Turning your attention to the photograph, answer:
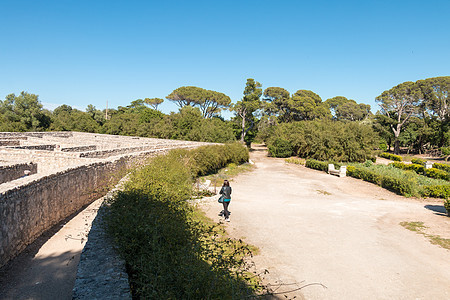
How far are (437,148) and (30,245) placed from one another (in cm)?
5345

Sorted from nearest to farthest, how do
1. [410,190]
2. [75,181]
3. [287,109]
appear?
[75,181] < [410,190] < [287,109]

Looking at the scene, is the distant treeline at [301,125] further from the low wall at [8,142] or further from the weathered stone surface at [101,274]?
the weathered stone surface at [101,274]

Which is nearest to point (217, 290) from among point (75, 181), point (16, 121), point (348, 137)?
point (75, 181)

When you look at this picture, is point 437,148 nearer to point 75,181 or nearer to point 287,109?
point 287,109

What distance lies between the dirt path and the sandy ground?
14.0ft

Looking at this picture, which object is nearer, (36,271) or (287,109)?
(36,271)

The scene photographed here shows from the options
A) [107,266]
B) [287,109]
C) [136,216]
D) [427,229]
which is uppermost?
[287,109]

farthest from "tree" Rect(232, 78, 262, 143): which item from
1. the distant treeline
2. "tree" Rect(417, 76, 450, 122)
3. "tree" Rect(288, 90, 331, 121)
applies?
"tree" Rect(417, 76, 450, 122)

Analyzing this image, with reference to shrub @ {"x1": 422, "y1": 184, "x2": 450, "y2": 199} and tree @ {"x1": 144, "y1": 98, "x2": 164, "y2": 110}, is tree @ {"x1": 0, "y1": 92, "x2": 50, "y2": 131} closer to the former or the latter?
tree @ {"x1": 144, "y1": 98, "x2": 164, "y2": 110}

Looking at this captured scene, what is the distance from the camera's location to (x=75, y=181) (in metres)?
9.47

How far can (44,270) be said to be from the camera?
5.72 m

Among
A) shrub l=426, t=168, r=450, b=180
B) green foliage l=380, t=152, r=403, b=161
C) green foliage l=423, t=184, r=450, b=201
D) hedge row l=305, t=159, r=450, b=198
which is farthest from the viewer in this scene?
green foliage l=380, t=152, r=403, b=161

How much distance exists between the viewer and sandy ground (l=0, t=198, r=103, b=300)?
16.1ft

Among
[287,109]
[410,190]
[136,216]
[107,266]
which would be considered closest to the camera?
[107,266]
